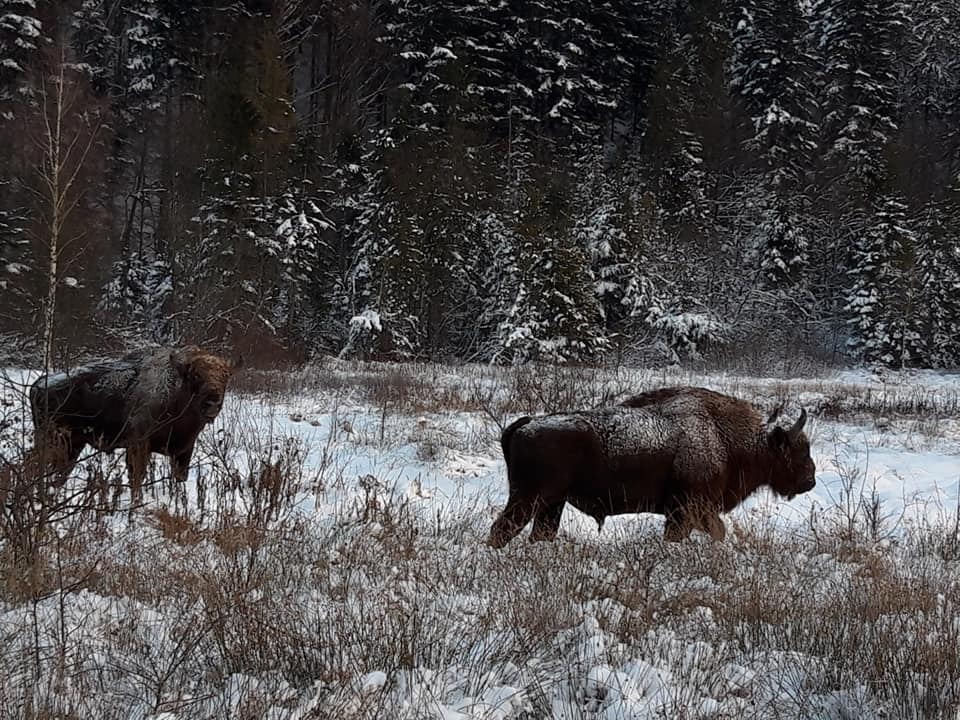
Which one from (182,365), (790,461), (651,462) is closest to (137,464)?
(182,365)

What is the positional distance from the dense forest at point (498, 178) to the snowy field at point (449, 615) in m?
13.4

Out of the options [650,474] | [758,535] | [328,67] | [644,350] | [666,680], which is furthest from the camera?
[328,67]

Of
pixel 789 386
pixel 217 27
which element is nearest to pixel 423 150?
pixel 217 27

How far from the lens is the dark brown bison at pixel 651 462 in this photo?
18.1 ft

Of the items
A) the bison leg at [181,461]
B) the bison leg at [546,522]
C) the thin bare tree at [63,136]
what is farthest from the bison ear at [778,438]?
the thin bare tree at [63,136]

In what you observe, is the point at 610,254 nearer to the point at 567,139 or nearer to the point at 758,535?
the point at 567,139

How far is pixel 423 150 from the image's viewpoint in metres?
29.2

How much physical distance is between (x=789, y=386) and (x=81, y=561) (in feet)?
54.7

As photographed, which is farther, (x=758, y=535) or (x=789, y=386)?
(x=789, y=386)

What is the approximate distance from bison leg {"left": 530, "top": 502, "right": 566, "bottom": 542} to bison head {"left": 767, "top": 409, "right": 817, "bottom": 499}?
1940mm

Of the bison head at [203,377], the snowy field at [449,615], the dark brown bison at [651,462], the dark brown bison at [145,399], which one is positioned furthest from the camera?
the bison head at [203,377]

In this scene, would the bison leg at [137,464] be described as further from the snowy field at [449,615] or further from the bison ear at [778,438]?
the bison ear at [778,438]

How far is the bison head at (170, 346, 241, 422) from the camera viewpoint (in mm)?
6898

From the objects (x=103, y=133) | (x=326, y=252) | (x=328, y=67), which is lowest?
(x=326, y=252)
